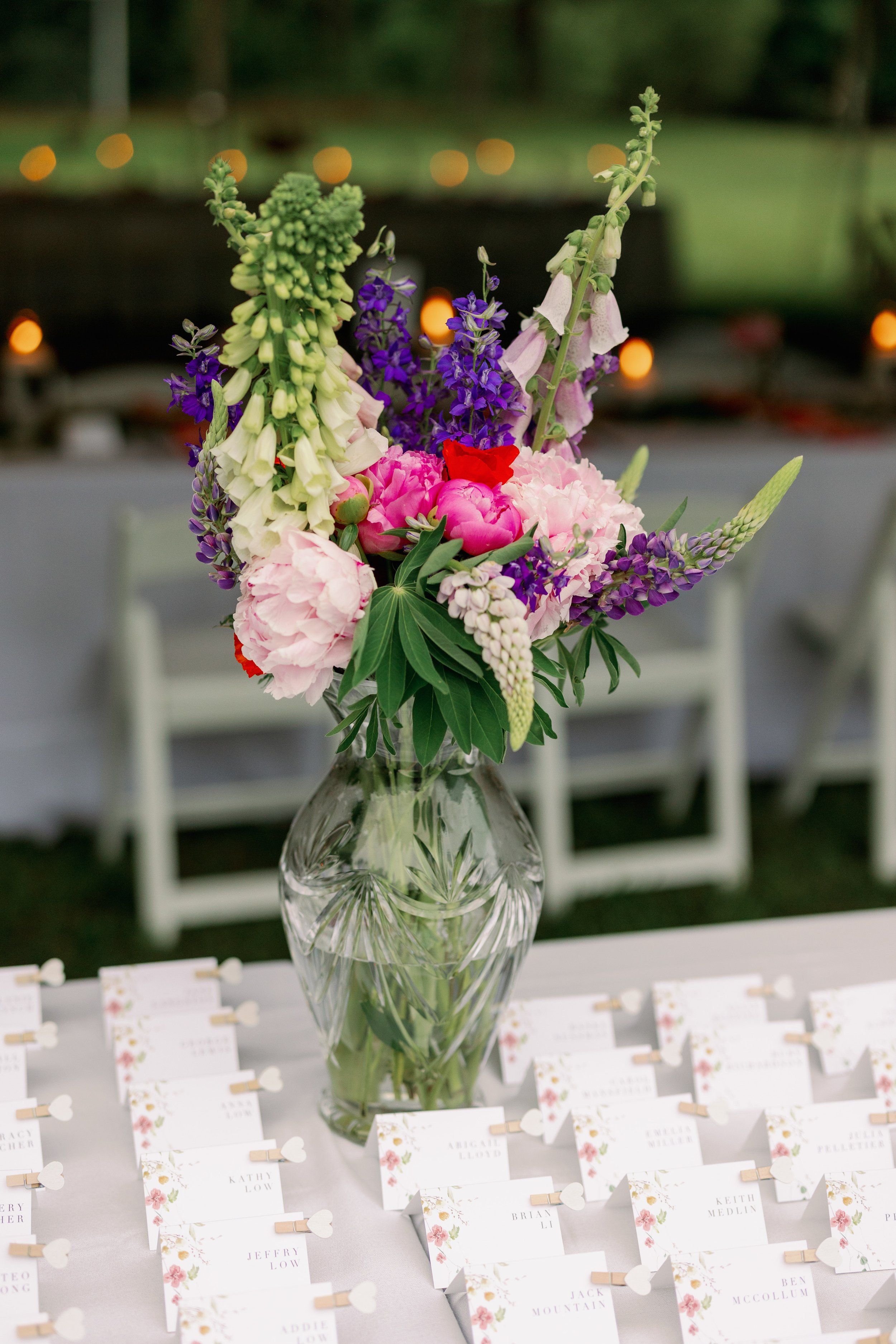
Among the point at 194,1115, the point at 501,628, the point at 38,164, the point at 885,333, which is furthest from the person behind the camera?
the point at 38,164

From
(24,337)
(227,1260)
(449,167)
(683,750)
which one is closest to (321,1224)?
(227,1260)

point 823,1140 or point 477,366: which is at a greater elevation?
point 477,366

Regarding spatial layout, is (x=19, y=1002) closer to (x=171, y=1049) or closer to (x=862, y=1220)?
(x=171, y=1049)

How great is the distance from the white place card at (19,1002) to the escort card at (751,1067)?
0.49 m

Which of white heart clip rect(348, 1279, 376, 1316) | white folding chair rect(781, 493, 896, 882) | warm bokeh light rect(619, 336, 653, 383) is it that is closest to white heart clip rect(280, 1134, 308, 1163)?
white heart clip rect(348, 1279, 376, 1316)

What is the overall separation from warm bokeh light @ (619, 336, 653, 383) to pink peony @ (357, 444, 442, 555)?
81.7 inches

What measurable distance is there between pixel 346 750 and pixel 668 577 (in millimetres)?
234

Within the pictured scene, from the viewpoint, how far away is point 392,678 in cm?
69

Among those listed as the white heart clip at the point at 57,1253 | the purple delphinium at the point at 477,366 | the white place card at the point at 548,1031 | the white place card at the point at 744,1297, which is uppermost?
the purple delphinium at the point at 477,366

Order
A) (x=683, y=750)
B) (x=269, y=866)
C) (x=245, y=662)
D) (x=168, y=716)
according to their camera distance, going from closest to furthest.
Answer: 1. (x=245, y=662)
2. (x=168, y=716)
3. (x=269, y=866)
4. (x=683, y=750)

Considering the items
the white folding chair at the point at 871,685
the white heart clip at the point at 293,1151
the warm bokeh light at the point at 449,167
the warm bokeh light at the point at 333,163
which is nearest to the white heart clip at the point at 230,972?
the white heart clip at the point at 293,1151

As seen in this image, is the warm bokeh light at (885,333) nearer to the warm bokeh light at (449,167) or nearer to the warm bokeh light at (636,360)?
the warm bokeh light at (636,360)

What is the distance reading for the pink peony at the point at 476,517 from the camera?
678 millimetres

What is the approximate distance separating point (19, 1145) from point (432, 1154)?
0.26 meters
